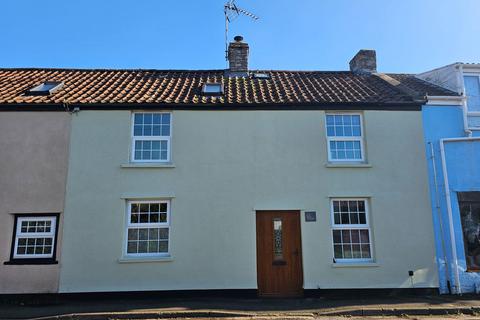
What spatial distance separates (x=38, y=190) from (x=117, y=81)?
491 cm

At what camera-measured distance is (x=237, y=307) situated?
30.6ft

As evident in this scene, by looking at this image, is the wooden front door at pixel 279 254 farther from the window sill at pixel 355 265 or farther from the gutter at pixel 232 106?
the gutter at pixel 232 106

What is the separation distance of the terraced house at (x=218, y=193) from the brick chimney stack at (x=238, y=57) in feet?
11.0

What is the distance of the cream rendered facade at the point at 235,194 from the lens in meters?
10.4

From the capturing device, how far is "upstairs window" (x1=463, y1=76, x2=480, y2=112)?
12047 millimetres

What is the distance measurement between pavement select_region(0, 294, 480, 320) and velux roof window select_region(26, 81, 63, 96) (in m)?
6.15

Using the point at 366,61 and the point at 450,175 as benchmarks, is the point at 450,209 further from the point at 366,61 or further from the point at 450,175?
the point at 366,61

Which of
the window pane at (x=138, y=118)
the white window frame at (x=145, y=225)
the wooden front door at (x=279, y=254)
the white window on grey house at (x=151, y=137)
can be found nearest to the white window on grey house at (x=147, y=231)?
the white window frame at (x=145, y=225)

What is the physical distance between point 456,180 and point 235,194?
654 cm

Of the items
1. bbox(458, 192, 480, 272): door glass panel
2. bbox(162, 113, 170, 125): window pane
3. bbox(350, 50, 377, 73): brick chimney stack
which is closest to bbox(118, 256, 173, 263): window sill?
bbox(162, 113, 170, 125): window pane

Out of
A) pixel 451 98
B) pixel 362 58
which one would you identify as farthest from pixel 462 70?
pixel 362 58

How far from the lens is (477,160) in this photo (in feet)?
37.0

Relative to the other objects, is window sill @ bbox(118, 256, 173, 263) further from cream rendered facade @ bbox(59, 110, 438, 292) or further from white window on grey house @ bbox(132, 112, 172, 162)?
white window on grey house @ bbox(132, 112, 172, 162)

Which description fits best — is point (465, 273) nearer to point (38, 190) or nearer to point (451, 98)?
point (451, 98)
